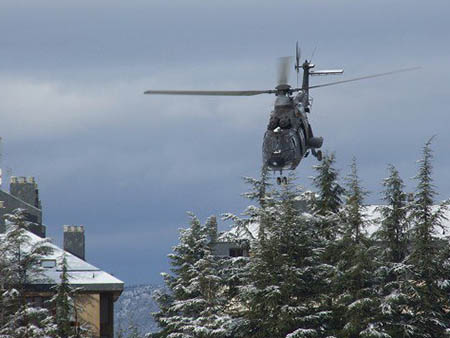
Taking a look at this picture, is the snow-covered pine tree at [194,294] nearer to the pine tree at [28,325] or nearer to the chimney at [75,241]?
the pine tree at [28,325]

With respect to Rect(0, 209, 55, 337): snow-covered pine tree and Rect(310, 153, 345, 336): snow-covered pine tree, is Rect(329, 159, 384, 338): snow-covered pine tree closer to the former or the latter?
Rect(310, 153, 345, 336): snow-covered pine tree

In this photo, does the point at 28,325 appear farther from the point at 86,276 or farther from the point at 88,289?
the point at 86,276

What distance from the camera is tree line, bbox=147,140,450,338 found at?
65.8 meters

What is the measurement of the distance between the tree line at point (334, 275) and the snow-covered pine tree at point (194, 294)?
87mm

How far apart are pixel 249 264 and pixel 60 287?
1013cm

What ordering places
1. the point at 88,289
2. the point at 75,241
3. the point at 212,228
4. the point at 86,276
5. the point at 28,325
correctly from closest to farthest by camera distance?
the point at 28,325 < the point at 212,228 < the point at 88,289 < the point at 86,276 < the point at 75,241

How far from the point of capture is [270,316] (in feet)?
219

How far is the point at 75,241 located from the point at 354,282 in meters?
40.1

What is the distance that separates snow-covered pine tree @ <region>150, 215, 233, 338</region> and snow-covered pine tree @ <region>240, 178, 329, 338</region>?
236 centimetres

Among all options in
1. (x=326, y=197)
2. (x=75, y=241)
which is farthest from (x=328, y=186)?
(x=75, y=241)

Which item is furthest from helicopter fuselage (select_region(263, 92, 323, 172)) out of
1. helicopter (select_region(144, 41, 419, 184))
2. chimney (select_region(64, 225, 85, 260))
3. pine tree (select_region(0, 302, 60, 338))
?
chimney (select_region(64, 225, 85, 260))

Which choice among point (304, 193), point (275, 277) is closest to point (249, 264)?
point (275, 277)

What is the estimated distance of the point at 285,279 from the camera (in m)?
66.8

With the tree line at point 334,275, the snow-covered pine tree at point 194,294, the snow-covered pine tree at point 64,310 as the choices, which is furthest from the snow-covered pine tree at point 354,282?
the snow-covered pine tree at point 64,310
